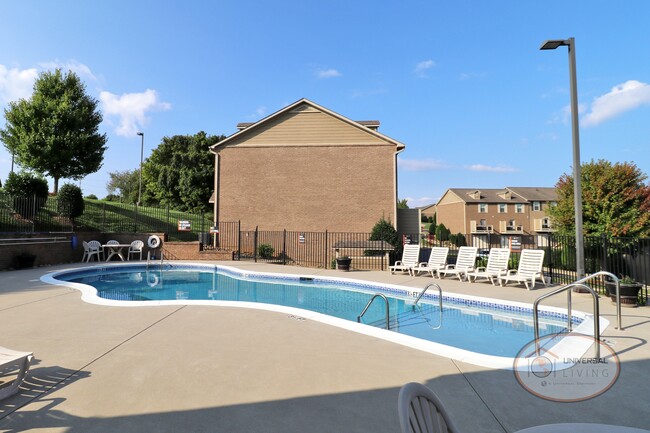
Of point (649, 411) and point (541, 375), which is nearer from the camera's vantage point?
point (649, 411)

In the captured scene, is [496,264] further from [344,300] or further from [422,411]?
[422,411]

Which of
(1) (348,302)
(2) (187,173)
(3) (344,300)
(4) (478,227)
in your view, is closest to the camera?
(1) (348,302)

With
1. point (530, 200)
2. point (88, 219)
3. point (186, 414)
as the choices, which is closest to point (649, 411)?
point (186, 414)

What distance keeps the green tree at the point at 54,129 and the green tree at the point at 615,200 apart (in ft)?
102

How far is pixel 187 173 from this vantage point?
4331 cm

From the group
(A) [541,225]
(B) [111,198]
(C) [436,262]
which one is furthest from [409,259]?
(B) [111,198]

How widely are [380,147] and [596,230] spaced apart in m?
12.6

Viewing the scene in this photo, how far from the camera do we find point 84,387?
341 cm

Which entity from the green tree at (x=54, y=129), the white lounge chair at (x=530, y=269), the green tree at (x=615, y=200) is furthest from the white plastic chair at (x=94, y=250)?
the green tree at (x=615, y=200)

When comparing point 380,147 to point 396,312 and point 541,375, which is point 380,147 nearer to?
point 396,312

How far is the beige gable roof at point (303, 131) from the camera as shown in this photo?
22.6m

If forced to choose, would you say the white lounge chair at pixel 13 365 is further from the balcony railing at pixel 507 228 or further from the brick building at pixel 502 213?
the balcony railing at pixel 507 228

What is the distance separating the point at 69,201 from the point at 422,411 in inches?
894
